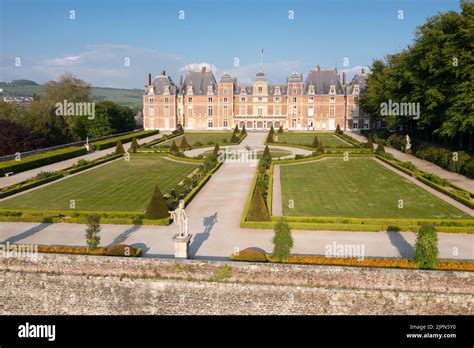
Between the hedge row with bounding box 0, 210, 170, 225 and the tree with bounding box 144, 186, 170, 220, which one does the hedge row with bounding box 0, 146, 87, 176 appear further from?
the tree with bounding box 144, 186, 170, 220

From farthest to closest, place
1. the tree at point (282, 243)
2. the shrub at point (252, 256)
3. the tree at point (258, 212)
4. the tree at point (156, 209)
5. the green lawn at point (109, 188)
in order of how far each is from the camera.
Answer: the green lawn at point (109, 188)
the tree at point (156, 209)
the tree at point (258, 212)
the shrub at point (252, 256)
the tree at point (282, 243)

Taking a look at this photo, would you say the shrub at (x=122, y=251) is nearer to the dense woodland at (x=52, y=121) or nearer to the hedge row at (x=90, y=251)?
the hedge row at (x=90, y=251)

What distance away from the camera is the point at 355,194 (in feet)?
84.6

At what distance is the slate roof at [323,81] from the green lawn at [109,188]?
4669 cm

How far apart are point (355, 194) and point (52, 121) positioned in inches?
1760

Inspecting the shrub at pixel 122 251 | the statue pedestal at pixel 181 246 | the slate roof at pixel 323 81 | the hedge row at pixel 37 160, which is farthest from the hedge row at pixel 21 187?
the slate roof at pixel 323 81

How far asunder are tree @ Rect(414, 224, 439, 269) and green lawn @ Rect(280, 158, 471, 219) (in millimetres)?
7056

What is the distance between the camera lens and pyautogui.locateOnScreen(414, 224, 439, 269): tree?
45.5 feet

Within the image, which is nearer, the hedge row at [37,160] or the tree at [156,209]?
the tree at [156,209]

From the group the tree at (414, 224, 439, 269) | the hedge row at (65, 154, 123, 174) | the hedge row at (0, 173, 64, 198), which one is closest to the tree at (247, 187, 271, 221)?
the tree at (414, 224, 439, 269)

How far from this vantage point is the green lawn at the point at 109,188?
913 inches
